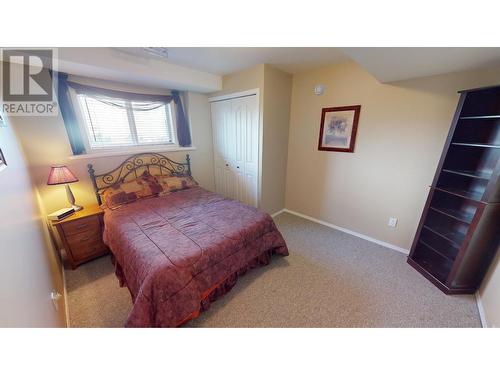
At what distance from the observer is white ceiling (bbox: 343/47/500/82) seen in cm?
121

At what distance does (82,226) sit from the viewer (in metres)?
1.94

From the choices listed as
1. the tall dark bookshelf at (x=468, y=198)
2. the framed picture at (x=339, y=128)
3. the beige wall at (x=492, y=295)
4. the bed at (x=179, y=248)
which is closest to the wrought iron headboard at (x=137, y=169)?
the bed at (x=179, y=248)

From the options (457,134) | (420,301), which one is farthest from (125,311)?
(457,134)

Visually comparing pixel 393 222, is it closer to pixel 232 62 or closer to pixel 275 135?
pixel 275 135

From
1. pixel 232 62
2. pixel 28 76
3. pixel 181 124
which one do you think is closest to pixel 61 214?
pixel 28 76

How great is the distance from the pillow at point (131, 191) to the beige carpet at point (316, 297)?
0.72 m

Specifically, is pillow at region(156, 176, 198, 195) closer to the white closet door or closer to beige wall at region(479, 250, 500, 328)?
the white closet door

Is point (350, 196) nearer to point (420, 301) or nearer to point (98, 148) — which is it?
point (420, 301)

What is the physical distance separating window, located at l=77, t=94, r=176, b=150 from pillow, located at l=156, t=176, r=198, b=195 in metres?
0.69

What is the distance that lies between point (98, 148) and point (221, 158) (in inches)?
70.9

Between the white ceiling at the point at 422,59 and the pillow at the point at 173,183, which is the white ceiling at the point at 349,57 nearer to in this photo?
the white ceiling at the point at 422,59

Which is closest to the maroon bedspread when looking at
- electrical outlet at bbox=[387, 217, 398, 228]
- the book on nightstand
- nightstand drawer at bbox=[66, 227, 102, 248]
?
nightstand drawer at bbox=[66, 227, 102, 248]

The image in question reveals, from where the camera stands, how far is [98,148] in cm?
236
